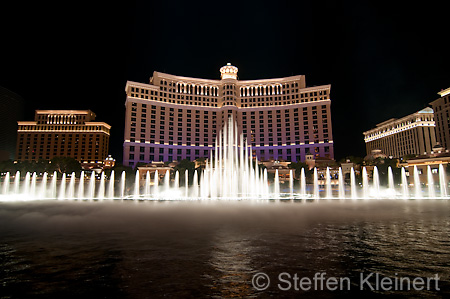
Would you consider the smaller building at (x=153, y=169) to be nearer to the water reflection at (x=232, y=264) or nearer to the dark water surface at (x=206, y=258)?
the dark water surface at (x=206, y=258)

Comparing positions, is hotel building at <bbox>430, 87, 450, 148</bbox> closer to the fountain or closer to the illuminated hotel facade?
the illuminated hotel facade

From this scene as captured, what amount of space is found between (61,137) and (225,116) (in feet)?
304

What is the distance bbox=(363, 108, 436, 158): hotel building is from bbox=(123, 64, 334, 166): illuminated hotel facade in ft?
134

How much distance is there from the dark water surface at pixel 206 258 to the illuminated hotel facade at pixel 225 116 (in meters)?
99.4

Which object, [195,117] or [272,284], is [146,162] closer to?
[195,117]

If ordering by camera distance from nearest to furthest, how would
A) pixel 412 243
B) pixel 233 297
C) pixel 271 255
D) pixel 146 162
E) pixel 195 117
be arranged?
1. pixel 233 297
2. pixel 271 255
3. pixel 412 243
4. pixel 146 162
5. pixel 195 117

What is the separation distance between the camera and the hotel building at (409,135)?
375 ft

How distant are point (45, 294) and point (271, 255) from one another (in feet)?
19.7

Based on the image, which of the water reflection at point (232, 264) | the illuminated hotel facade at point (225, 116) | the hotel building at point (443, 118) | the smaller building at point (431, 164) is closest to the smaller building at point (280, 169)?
the illuminated hotel facade at point (225, 116)

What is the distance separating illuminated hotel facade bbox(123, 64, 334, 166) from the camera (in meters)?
110

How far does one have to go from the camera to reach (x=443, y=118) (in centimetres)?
9356

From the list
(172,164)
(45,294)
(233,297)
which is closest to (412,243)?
(233,297)

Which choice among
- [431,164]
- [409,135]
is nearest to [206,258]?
[431,164]

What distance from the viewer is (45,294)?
5539 mm
